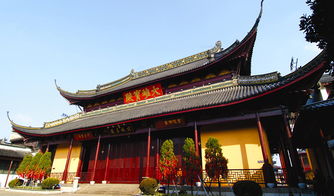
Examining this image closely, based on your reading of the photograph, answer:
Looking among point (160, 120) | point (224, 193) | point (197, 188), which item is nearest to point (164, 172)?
point (197, 188)

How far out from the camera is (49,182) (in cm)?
1080

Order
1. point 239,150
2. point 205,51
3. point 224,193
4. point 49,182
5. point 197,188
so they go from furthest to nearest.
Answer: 1. point 205,51
2. point 49,182
3. point 239,150
4. point 197,188
5. point 224,193

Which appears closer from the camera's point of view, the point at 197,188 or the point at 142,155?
the point at 197,188

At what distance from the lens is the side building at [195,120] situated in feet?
27.1

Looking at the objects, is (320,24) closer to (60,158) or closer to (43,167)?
(43,167)

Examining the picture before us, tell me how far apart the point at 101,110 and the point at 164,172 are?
1080cm

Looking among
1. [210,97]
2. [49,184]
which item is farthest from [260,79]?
[49,184]

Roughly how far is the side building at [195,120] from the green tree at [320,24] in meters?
3.66

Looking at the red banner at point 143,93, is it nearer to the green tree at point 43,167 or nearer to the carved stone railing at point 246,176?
the green tree at point 43,167

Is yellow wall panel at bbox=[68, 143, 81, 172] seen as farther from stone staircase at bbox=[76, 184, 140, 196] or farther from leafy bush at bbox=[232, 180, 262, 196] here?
leafy bush at bbox=[232, 180, 262, 196]

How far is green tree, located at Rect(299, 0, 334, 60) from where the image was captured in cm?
354

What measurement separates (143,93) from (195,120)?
6645 mm

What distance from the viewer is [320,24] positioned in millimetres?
3807

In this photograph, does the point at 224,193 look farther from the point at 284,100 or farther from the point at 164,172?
the point at 284,100
